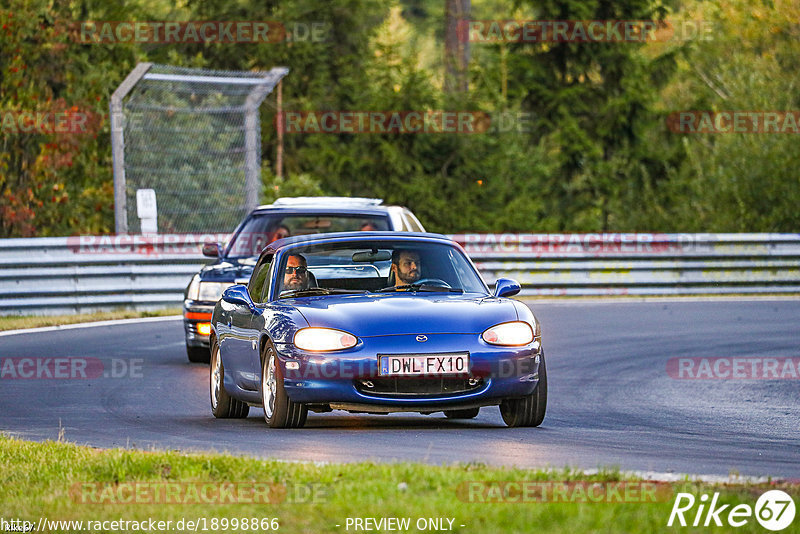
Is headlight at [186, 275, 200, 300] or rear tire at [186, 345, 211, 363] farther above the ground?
headlight at [186, 275, 200, 300]

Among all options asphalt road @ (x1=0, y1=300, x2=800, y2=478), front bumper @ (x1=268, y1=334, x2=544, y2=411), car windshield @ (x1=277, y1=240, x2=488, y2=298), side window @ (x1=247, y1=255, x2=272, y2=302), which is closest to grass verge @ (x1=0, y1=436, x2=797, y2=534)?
asphalt road @ (x1=0, y1=300, x2=800, y2=478)

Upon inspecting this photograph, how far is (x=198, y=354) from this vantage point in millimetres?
15750

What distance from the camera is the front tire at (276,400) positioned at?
9.99 meters

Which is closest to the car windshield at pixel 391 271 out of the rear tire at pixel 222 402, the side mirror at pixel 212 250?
the rear tire at pixel 222 402

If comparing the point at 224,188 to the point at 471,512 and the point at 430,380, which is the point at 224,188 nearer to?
the point at 430,380

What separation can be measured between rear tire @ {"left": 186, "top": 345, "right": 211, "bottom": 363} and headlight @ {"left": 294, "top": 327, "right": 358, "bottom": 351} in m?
5.96

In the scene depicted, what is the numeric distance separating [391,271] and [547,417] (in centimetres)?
153

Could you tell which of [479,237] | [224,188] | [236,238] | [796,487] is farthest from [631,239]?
[796,487]

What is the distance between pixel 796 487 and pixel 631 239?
18337mm

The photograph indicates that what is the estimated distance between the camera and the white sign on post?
22703mm

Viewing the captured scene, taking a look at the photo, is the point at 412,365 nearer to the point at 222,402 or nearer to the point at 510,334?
the point at 510,334

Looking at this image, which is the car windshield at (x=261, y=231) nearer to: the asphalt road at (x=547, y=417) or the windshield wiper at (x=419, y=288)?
the asphalt road at (x=547, y=417)

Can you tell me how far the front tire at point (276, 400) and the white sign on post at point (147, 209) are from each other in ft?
41.5

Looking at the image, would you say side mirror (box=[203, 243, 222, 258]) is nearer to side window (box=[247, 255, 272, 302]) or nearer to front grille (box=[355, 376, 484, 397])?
side window (box=[247, 255, 272, 302])
